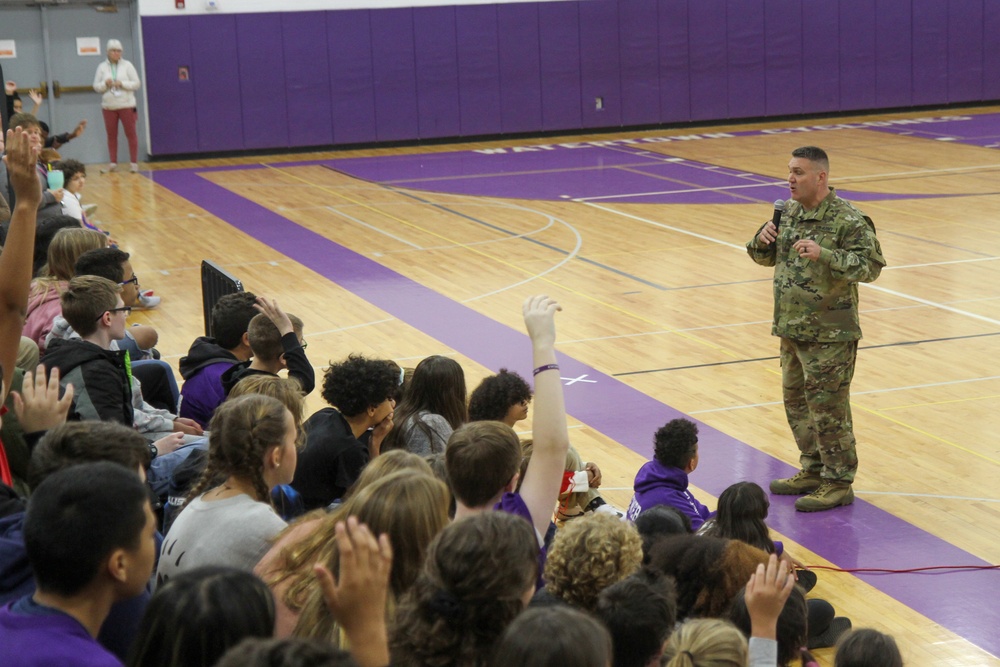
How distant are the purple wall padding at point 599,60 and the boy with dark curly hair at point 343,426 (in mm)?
20485

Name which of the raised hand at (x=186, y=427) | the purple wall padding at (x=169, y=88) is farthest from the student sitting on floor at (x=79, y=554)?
the purple wall padding at (x=169, y=88)

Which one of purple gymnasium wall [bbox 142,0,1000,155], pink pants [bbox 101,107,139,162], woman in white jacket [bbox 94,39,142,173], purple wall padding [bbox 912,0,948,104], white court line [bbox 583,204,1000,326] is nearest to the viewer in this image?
white court line [bbox 583,204,1000,326]

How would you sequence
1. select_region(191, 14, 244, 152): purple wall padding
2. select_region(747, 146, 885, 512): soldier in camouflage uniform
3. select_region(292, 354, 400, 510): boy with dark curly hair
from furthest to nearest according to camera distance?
select_region(191, 14, 244, 152): purple wall padding < select_region(747, 146, 885, 512): soldier in camouflage uniform < select_region(292, 354, 400, 510): boy with dark curly hair

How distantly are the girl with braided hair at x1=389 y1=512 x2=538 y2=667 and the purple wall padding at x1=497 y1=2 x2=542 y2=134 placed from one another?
22282 mm

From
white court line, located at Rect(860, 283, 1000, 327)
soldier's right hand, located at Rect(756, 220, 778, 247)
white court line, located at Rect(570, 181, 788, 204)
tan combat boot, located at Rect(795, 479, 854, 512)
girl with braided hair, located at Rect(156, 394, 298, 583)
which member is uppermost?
soldier's right hand, located at Rect(756, 220, 778, 247)

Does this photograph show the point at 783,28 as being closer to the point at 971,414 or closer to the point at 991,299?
the point at 991,299

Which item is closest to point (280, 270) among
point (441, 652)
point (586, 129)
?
point (441, 652)

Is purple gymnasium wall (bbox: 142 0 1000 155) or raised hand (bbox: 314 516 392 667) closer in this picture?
raised hand (bbox: 314 516 392 667)

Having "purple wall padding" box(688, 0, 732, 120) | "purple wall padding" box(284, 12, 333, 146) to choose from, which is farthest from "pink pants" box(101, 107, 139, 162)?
"purple wall padding" box(688, 0, 732, 120)

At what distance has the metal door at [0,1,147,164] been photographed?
21.1 m

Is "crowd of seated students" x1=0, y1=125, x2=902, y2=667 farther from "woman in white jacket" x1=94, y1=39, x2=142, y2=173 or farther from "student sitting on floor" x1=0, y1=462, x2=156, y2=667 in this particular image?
"woman in white jacket" x1=94, y1=39, x2=142, y2=173

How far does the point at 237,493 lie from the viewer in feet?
11.4

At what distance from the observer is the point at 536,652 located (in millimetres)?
2102

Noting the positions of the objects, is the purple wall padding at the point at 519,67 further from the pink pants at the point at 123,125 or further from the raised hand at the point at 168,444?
the raised hand at the point at 168,444
